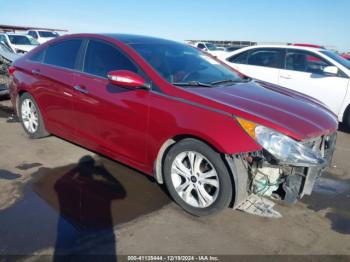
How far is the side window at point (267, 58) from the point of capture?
7523 mm

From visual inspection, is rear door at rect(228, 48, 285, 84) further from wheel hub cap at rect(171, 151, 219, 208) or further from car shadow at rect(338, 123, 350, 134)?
wheel hub cap at rect(171, 151, 219, 208)

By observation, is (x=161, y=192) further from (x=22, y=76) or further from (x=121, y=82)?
(x=22, y=76)

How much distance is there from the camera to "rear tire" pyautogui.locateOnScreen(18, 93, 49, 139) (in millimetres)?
5062

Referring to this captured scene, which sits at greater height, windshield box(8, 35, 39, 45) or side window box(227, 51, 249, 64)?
windshield box(8, 35, 39, 45)

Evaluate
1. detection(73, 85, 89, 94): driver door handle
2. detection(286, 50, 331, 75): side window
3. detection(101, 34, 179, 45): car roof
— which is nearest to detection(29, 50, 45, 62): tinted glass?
detection(73, 85, 89, 94): driver door handle

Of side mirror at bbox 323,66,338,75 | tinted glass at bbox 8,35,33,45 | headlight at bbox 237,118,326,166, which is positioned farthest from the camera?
tinted glass at bbox 8,35,33,45

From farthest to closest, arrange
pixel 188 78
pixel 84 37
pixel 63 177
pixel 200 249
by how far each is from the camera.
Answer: pixel 84 37 → pixel 63 177 → pixel 188 78 → pixel 200 249

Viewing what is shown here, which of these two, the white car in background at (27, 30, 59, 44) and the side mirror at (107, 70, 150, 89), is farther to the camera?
the white car in background at (27, 30, 59, 44)

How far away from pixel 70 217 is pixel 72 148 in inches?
77.8

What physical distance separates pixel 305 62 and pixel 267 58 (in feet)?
2.71

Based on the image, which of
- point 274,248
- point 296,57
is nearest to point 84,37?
point 274,248

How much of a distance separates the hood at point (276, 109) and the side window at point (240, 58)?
4093mm

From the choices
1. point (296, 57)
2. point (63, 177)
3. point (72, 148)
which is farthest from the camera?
point (296, 57)

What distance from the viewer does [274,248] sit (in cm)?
286
